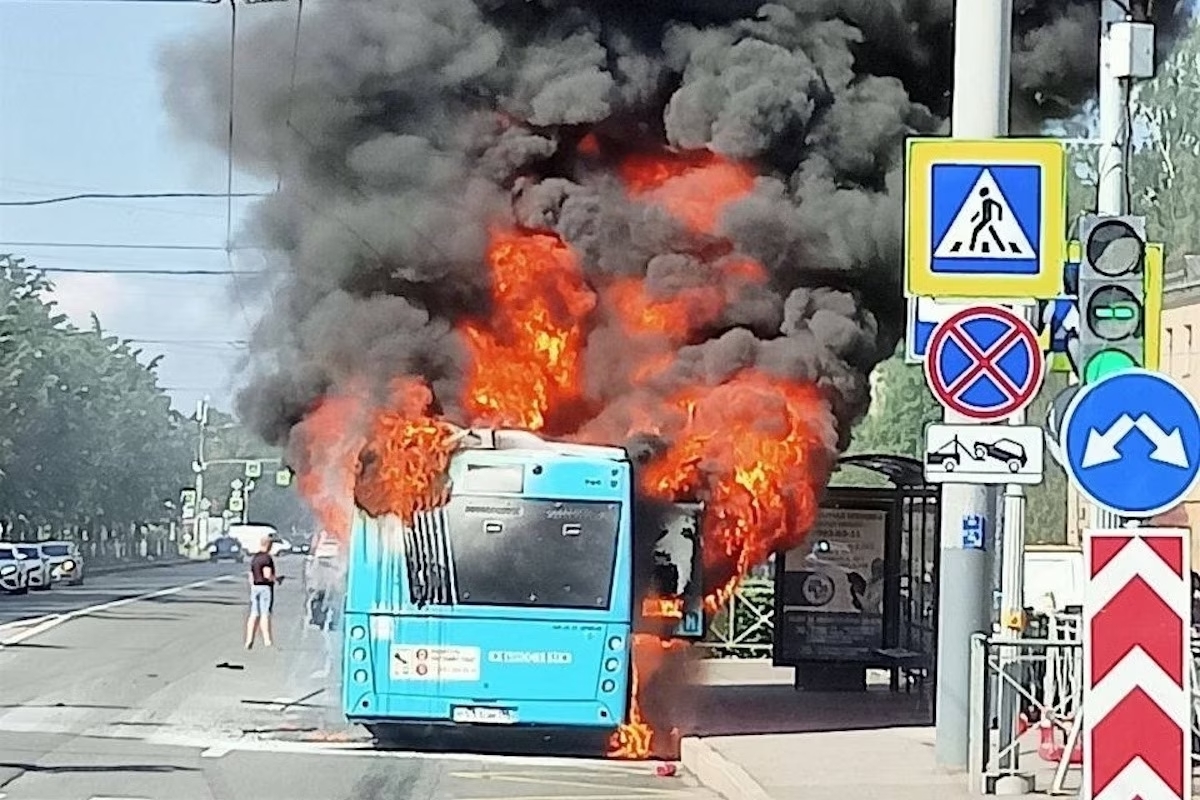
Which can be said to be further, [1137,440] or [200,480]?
[200,480]

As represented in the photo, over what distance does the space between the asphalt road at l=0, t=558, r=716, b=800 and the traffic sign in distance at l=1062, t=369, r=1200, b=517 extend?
18.9 ft

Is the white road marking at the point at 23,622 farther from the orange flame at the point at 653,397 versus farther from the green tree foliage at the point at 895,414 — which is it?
the green tree foliage at the point at 895,414

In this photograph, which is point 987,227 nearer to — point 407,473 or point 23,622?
point 407,473

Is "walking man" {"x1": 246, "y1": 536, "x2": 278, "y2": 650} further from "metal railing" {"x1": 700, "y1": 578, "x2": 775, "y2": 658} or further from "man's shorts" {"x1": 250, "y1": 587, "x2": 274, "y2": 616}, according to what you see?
"metal railing" {"x1": 700, "y1": 578, "x2": 775, "y2": 658}

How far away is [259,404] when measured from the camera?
19297mm

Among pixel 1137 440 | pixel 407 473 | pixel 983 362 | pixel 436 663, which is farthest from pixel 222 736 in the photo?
pixel 1137 440

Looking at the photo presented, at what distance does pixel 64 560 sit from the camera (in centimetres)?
4025

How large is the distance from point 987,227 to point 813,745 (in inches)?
255

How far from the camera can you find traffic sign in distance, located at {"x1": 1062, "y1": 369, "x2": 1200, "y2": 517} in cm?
753

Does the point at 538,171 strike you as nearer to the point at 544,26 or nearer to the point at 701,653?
the point at 544,26

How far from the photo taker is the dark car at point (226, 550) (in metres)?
20.8

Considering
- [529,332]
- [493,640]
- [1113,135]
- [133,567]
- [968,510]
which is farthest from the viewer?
[133,567]

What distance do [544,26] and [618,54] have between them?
84cm

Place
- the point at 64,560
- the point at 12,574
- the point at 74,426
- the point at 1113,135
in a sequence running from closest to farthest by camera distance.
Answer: the point at 1113,135 < the point at 74,426 < the point at 12,574 < the point at 64,560
